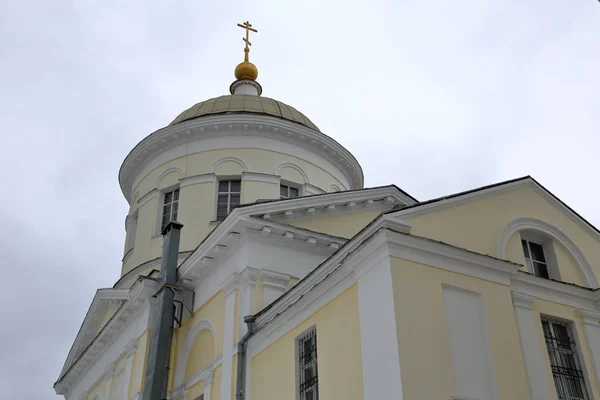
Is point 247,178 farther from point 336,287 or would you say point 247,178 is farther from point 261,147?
point 336,287

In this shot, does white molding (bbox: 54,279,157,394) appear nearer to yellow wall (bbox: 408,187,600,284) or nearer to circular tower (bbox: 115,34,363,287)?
circular tower (bbox: 115,34,363,287)

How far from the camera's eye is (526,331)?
1030 centimetres

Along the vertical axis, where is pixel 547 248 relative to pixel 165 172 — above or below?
below

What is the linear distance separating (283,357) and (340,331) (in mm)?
1691

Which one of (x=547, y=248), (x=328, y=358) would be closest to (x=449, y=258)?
(x=328, y=358)

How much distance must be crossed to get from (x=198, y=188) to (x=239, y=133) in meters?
2.06

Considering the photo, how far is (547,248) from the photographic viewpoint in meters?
11.9

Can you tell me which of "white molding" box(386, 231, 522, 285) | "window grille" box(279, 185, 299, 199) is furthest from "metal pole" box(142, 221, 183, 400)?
"white molding" box(386, 231, 522, 285)

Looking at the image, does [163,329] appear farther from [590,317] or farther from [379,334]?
[590,317]

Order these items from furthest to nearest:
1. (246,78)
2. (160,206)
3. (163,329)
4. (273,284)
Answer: (246,78) → (160,206) → (163,329) → (273,284)

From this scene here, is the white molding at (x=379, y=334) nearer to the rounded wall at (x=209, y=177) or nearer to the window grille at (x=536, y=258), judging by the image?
the window grille at (x=536, y=258)

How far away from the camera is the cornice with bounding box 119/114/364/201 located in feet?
66.3

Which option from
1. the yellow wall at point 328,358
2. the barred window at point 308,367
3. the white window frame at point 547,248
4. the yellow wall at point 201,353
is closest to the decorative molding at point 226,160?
the yellow wall at point 201,353

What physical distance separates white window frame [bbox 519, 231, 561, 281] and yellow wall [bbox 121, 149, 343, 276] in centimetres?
854
